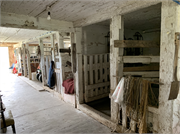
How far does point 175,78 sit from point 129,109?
84 centimetres

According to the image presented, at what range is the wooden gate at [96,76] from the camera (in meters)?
3.48

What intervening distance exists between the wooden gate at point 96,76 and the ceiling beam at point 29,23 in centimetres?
99

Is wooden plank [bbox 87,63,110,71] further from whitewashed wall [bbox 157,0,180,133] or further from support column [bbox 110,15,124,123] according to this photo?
whitewashed wall [bbox 157,0,180,133]

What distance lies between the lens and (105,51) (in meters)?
4.06

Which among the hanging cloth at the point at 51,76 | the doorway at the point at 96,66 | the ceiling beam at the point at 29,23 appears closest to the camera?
the ceiling beam at the point at 29,23

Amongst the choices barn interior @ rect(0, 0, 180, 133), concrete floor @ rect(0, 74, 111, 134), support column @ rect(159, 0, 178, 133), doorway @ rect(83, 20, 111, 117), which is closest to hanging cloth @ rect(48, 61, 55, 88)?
barn interior @ rect(0, 0, 180, 133)

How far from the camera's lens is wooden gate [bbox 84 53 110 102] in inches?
137

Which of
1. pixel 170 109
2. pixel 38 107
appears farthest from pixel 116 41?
pixel 38 107

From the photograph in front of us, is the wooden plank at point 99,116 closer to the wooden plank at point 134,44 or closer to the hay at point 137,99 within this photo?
the hay at point 137,99

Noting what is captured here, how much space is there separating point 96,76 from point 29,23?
2.14 m

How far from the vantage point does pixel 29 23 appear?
258 cm

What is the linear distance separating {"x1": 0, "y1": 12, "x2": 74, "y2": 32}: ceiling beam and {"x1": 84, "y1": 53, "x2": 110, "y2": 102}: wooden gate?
3.24ft

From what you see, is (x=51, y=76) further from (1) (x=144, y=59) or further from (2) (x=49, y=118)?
(1) (x=144, y=59)

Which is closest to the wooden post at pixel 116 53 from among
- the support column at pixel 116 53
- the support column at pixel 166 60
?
the support column at pixel 116 53
